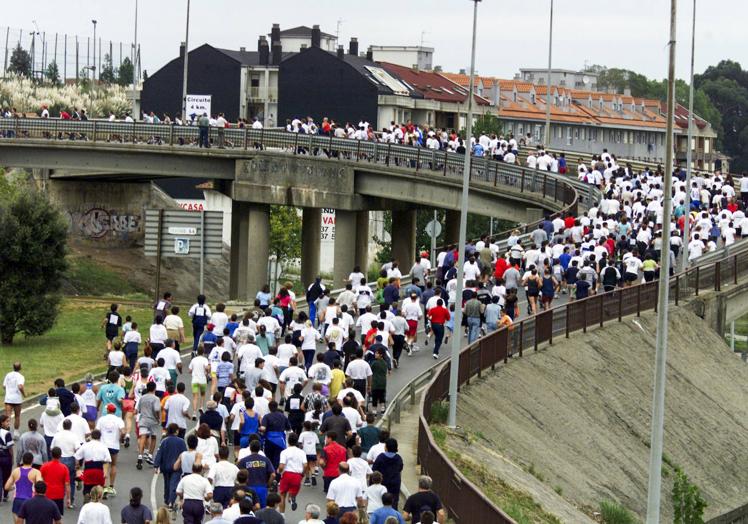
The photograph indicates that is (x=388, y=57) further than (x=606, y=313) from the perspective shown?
Yes

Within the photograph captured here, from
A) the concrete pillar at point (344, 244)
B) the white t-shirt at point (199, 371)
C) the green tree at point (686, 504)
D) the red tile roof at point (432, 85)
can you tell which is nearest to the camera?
the white t-shirt at point (199, 371)

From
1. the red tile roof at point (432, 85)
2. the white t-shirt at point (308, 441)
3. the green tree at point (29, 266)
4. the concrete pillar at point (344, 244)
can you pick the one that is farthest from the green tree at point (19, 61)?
the white t-shirt at point (308, 441)

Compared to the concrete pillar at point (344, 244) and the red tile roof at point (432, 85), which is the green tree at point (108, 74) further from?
the concrete pillar at point (344, 244)

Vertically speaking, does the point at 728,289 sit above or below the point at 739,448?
above

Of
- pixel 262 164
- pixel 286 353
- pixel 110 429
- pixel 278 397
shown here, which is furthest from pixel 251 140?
pixel 110 429

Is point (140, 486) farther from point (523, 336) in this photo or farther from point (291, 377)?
point (523, 336)

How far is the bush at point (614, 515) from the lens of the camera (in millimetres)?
28152

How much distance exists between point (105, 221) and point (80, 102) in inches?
2077

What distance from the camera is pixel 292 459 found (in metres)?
20.0

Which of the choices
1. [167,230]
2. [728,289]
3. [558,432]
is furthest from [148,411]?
[728,289]

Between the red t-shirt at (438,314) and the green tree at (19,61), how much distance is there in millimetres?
123132

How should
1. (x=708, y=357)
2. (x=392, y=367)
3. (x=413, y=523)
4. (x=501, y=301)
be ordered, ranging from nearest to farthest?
(x=413, y=523), (x=392, y=367), (x=501, y=301), (x=708, y=357)

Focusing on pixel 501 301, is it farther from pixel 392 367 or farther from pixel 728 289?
pixel 728 289

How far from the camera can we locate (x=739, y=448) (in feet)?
129
